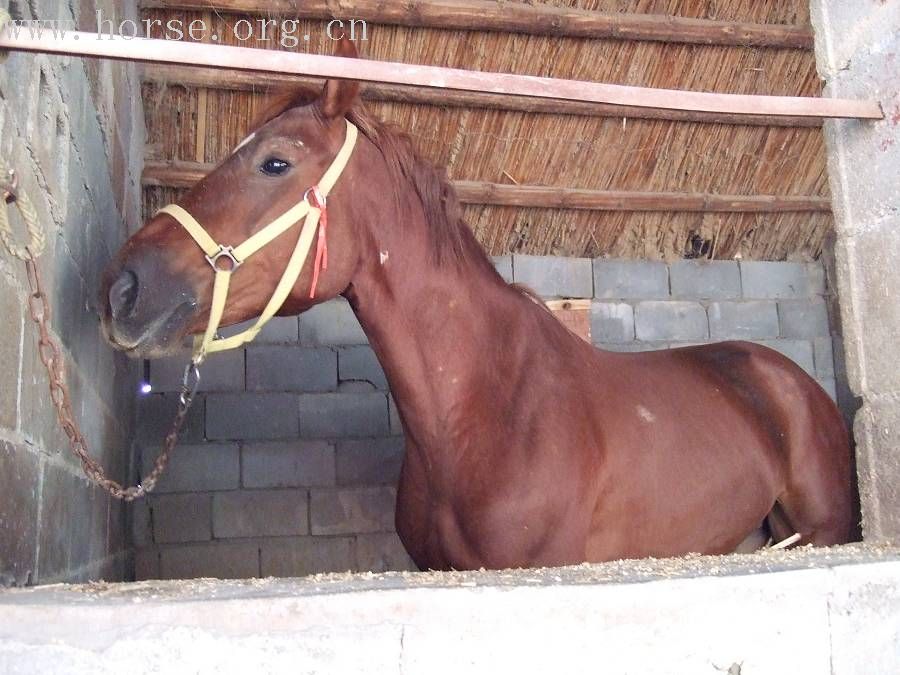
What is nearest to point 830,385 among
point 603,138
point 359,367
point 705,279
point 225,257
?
point 705,279

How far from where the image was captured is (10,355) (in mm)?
1473

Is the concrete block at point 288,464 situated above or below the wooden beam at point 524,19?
below

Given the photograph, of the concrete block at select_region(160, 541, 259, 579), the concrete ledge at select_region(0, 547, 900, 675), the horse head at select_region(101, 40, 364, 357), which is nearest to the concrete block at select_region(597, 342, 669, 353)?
the concrete block at select_region(160, 541, 259, 579)

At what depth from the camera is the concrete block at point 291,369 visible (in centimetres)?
420

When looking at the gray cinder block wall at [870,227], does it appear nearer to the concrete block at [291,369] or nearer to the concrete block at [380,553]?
the concrete block at [380,553]

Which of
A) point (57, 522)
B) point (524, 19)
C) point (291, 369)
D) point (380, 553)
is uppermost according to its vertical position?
point (524, 19)

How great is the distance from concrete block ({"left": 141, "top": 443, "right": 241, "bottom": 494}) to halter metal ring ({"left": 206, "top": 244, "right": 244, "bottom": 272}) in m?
2.05

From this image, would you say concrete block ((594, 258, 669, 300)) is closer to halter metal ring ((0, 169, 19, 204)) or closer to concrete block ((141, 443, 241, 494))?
concrete block ((141, 443, 241, 494))

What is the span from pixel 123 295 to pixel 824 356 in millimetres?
→ 4196

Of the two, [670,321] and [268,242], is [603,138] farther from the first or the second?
[268,242]

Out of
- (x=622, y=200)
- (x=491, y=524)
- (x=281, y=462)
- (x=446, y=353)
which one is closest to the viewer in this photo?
(x=491, y=524)

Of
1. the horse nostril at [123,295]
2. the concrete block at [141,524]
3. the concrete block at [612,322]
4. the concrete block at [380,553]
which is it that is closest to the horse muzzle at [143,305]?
the horse nostril at [123,295]

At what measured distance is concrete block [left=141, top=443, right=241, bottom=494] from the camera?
402cm

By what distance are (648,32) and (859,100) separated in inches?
81.2
